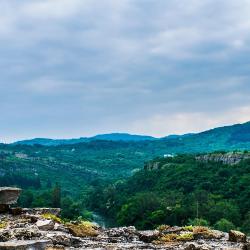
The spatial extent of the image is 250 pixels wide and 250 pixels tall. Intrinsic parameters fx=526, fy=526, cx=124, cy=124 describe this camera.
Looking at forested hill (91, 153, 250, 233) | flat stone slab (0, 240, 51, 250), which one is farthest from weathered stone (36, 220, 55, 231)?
forested hill (91, 153, 250, 233)

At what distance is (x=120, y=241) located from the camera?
61.7 ft

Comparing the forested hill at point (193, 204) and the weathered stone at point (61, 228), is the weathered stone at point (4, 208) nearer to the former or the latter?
the weathered stone at point (61, 228)

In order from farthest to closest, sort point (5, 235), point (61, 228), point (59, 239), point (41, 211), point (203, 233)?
point (41, 211), point (203, 233), point (61, 228), point (5, 235), point (59, 239)

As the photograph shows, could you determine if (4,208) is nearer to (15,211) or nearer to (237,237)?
(15,211)

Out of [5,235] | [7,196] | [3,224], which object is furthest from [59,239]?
[7,196]

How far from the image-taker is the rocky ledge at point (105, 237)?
16.3 meters

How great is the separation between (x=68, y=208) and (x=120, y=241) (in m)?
135

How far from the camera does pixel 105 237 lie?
1945cm

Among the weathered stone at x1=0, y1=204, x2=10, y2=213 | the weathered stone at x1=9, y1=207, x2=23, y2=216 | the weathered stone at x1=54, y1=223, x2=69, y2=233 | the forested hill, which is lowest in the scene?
the forested hill

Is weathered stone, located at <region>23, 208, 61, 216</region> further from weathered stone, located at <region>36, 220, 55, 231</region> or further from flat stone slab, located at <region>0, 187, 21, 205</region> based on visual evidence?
weathered stone, located at <region>36, 220, 55, 231</region>

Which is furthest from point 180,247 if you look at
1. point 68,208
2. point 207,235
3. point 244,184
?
point 244,184

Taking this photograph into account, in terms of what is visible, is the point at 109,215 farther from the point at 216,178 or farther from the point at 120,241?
the point at 120,241

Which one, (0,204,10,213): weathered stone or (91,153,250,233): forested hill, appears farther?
(91,153,250,233): forested hill

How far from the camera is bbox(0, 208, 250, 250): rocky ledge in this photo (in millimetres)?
16297
